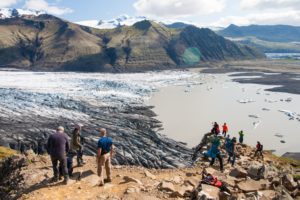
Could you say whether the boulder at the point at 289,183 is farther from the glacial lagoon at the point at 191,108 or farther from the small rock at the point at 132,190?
the glacial lagoon at the point at 191,108

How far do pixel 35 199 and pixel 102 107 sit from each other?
59.8 metres

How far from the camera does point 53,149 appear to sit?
46.0ft

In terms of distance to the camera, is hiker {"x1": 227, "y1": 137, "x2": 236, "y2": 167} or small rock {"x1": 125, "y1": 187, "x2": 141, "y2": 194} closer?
small rock {"x1": 125, "y1": 187, "x2": 141, "y2": 194}

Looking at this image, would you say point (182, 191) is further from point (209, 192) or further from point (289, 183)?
point (289, 183)

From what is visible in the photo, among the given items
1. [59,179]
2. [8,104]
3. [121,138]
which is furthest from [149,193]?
[8,104]

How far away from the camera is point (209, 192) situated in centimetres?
1317

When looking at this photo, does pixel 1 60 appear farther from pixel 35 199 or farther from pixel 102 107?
pixel 35 199

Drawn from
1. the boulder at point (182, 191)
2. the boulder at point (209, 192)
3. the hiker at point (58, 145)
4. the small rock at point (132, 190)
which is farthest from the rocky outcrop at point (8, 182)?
the boulder at point (209, 192)

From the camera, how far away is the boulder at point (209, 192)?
12.5 meters

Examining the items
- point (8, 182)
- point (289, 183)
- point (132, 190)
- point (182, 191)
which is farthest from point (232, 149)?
point (8, 182)

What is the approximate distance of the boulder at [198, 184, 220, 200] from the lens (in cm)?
1249

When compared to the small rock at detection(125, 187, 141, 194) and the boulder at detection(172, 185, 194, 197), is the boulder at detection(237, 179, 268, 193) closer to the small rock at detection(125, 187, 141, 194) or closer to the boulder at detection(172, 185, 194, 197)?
the boulder at detection(172, 185, 194, 197)

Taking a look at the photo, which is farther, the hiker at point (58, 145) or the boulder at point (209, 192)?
the hiker at point (58, 145)

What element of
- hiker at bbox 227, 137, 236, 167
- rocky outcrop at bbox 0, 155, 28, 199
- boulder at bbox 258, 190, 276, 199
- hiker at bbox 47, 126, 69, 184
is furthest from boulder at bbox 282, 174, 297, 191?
rocky outcrop at bbox 0, 155, 28, 199
